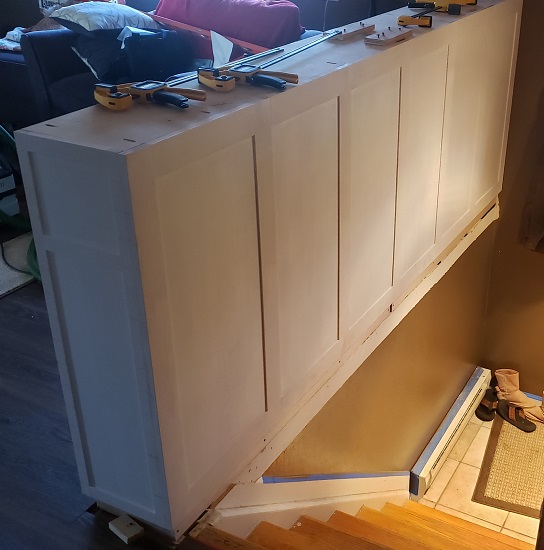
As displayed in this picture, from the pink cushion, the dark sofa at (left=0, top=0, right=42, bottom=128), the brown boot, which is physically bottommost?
the brown boot

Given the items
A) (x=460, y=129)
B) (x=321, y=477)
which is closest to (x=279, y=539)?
(x=321, y=477)

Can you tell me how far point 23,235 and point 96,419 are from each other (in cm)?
263

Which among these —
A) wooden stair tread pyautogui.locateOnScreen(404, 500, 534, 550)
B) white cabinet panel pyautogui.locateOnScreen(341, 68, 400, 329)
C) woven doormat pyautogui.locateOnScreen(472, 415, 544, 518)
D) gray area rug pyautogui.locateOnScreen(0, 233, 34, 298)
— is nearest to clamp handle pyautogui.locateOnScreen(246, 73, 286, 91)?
white cabinet panel pyautogui.locateOnScreen(341, 68, 400, 329)

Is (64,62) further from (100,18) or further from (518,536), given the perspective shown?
(518,536)

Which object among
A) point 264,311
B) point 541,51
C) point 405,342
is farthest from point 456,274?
point 264,311

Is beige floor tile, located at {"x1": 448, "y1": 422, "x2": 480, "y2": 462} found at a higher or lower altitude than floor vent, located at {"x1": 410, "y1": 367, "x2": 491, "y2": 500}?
lower

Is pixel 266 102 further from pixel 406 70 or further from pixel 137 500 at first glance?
pixel 137 500

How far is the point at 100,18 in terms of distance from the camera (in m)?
3.85

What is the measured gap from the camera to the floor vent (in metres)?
3.90

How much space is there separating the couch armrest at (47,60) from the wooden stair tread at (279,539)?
308 cm

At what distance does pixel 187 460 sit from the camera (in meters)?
1.80

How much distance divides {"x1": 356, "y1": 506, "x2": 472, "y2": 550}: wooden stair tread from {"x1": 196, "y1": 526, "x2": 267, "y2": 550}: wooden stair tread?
3.93 ft

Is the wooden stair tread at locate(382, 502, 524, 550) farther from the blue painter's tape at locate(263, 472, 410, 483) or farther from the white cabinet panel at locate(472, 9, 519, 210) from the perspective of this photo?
the white cabinet panel at locate(472, 9, 519, 210)

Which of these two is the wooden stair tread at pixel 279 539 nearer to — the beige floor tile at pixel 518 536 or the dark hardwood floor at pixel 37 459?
the dark hardwood floor at pixel 37 459
